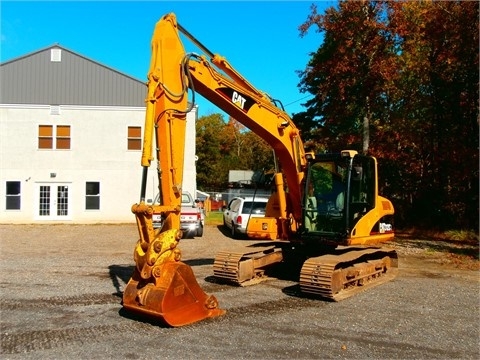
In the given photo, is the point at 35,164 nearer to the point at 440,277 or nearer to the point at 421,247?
the point at 421,247

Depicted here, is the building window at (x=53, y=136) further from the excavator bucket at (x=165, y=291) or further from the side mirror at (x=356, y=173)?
the excavator bucket at (x=165, y=291)

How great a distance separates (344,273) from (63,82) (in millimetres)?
22075

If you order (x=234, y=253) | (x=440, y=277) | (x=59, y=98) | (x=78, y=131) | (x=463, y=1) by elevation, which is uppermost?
(x=463, y=1)

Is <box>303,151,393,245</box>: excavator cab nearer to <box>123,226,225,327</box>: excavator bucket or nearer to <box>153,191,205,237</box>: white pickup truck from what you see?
<box>123,226,225,327</box>: excavator bucket

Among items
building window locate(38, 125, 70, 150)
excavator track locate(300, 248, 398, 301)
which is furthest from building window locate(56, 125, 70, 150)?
excavator track locate(300, 248, 398, 301)

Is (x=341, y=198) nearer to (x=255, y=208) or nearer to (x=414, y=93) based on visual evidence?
(x=255, y=208)

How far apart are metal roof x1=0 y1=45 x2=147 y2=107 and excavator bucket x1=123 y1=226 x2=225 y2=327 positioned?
69.4ft

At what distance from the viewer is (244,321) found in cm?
685

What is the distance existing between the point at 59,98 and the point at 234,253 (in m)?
20.0

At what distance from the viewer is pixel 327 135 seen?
1195 inches

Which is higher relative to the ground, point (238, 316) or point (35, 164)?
point (35, 164)

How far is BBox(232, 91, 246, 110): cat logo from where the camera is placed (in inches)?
347

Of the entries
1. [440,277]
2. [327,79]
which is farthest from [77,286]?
[327,79]

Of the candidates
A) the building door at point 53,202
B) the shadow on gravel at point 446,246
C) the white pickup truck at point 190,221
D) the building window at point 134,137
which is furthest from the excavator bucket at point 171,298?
the building window at point 134,137
